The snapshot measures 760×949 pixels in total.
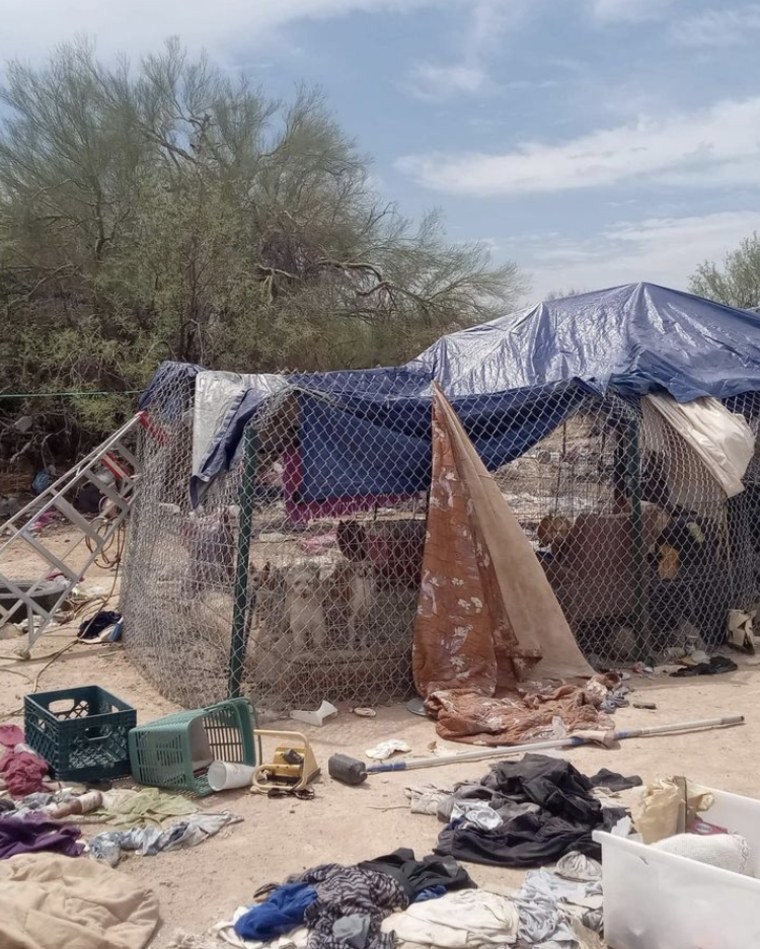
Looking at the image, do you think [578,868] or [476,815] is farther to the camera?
[476,815]

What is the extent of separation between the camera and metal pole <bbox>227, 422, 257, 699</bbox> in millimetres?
5871

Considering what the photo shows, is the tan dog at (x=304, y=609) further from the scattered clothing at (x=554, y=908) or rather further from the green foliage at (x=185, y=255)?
the green foliage at (x=185, y=255)

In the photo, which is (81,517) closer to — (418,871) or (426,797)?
(426,797)

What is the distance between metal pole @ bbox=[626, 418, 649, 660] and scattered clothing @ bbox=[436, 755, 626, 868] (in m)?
2.61

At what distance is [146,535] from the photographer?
7273 mm

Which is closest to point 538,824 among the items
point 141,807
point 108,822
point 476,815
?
point 476,815

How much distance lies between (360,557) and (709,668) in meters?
2.76

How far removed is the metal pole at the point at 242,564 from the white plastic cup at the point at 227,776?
3.34 feet

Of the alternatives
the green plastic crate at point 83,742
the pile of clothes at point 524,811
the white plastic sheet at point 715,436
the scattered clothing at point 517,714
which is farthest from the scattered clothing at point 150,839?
the white plastic sheet at point 715,436

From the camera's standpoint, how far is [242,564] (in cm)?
589

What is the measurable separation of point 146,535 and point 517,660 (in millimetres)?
3034

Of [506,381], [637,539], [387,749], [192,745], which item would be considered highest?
[506,381]

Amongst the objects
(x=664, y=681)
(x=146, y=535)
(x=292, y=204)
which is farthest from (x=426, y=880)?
(x=292, y=204)

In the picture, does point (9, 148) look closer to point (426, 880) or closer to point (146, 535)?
point (146, 535)
